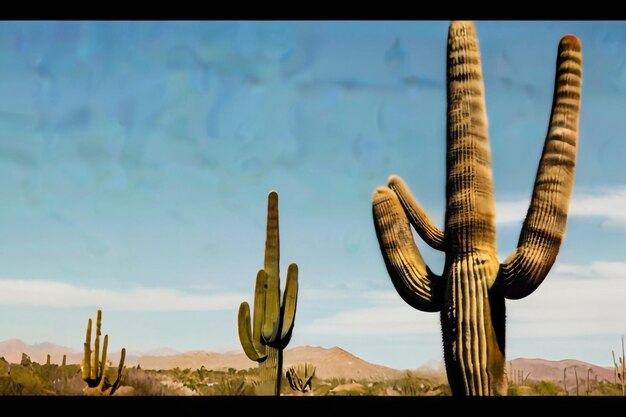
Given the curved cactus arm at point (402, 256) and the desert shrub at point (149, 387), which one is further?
the desert shrub at point (149, 387)

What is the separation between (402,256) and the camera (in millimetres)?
11352

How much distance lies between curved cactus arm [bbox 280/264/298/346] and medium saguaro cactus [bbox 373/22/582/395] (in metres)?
5.28

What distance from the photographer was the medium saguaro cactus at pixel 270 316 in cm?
1612

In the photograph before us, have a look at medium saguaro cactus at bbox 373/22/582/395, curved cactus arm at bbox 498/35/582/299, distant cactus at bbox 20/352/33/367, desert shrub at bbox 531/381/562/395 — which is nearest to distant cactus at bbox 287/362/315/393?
desert shrub at bbox 531/381/562/395

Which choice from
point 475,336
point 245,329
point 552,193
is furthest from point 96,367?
point 552,193

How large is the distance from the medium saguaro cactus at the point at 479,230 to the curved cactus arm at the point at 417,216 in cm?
34

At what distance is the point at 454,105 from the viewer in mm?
10914


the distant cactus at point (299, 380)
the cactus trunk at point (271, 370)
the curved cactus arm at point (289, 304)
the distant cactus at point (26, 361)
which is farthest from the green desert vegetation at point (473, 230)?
the distant cactus at point (26, 361)

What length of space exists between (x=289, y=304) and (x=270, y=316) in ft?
1.47

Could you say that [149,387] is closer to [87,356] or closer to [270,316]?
[87,356]

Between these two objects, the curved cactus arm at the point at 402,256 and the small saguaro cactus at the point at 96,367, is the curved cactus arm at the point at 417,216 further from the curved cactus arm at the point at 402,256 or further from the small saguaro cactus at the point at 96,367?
the small saguaro cactus at the point at 96,367
